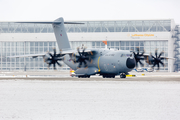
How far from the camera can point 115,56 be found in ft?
142

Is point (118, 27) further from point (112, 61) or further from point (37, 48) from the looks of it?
point (112, 61)

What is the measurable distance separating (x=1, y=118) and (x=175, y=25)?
80463 millimetres

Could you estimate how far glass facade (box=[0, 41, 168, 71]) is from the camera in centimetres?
8238

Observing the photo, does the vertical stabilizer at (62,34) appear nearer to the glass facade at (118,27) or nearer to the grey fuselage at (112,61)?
the grey fuselage at (112,61)

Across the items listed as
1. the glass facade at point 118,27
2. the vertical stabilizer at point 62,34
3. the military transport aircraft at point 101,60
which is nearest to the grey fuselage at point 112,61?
the military transport aircraft at point 101,60

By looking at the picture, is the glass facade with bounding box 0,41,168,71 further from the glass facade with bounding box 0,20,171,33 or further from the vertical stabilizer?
the vertical stabilizer

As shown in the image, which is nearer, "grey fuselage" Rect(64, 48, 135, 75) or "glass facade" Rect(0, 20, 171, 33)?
"grey fuselage" Rect(64, 48, 135, 75)

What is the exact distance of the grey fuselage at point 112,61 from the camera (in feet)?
137

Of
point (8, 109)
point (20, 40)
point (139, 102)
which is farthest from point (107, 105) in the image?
point (20, 40)

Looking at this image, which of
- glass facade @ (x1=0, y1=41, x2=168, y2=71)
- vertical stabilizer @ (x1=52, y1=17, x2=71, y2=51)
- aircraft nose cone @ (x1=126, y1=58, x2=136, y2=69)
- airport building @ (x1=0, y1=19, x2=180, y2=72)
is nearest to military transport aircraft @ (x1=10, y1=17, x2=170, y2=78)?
aircraft nose cone @ (x1=126, y1=58, x2=136, y2=69)

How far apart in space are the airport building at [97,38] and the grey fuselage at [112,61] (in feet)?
118

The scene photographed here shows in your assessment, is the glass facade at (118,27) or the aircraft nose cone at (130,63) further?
the glass facade at (118,27)

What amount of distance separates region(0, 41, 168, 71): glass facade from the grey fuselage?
36.8 meters

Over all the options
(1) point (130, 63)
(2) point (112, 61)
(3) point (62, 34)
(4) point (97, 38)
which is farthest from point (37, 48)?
(1) point (130, 63)
